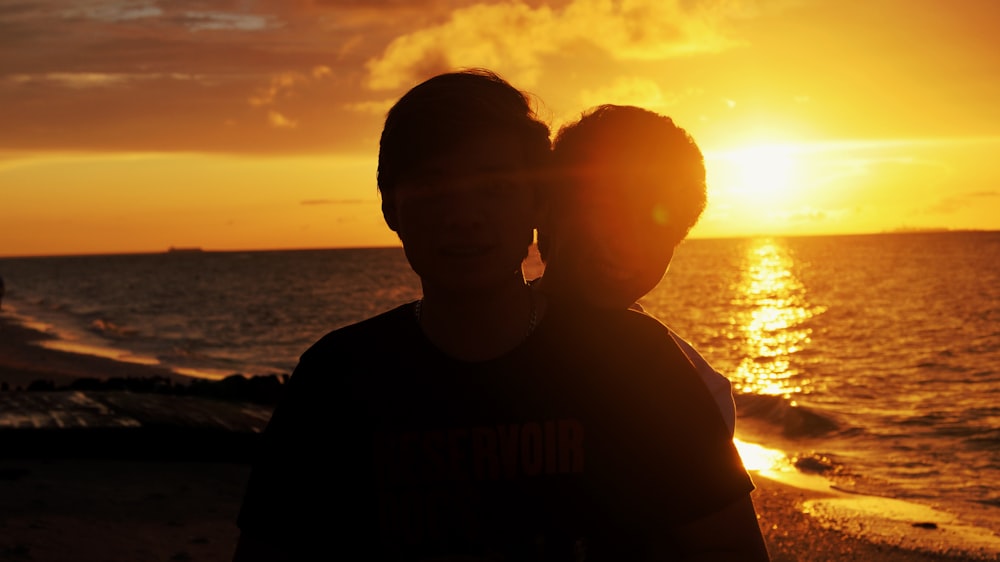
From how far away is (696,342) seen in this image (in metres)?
42.1

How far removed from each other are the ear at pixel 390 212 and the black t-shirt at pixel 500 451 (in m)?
0.27

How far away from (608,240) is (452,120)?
1160 millimetres

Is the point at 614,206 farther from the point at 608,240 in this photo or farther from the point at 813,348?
the point at 813,348

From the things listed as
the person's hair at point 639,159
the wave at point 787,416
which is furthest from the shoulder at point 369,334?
the wave at point 787,416

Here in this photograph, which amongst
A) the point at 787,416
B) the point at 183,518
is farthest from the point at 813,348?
the point at 183,518

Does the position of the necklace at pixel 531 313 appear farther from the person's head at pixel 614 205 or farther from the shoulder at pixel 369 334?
the person's head at pixel 614 205

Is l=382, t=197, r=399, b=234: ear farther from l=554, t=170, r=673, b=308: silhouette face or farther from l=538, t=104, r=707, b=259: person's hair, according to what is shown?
l=554, t=170, r=673, b=308: silhouette face

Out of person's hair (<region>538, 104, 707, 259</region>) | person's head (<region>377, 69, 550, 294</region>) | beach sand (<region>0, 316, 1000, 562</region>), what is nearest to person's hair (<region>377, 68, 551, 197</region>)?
person's head (<region>377, 69, 550, 294</region>)

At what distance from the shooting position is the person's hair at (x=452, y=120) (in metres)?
2.04

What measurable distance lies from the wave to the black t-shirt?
55.1 feet

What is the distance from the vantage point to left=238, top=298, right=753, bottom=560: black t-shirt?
1.95 meters

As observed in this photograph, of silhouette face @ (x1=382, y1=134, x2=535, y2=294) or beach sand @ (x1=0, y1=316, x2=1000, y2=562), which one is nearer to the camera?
silhouette face @ (x1=382, y1=134, x2=535, y2=294)

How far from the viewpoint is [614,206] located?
10.2ft

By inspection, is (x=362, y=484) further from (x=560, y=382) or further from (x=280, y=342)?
(x=280, y=342)
